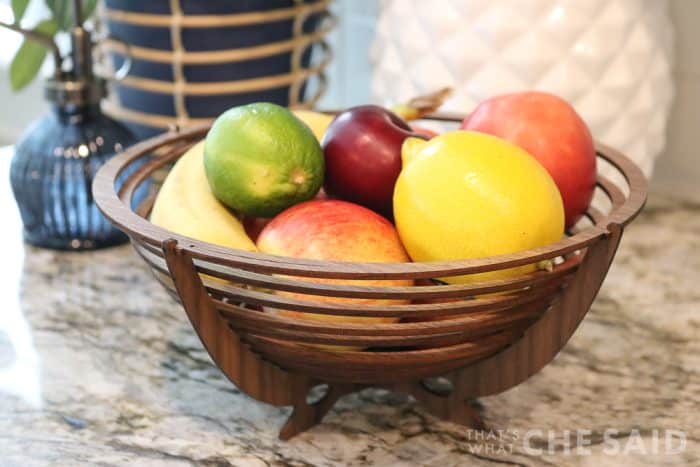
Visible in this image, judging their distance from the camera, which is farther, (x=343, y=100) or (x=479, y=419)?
(x=343, y=100)

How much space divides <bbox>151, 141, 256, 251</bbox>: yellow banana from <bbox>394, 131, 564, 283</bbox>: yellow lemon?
12 centimetres

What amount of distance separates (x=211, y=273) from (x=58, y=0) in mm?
498

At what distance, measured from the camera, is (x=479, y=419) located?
1.93ft

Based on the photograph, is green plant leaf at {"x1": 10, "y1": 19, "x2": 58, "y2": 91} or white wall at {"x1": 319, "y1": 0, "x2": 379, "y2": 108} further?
white wall at {"x1": 319, "y1": 0, "x2": 379, "y2": 108}

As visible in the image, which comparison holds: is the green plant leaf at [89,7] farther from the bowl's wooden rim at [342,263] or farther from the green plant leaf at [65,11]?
the bowl's wooden rim at [342,263]

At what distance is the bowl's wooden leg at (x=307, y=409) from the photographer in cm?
58

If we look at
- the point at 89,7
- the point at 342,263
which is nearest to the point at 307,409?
the point at 342,263

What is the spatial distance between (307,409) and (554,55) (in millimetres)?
427

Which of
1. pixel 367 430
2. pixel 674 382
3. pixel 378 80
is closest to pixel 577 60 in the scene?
pixel 378 80

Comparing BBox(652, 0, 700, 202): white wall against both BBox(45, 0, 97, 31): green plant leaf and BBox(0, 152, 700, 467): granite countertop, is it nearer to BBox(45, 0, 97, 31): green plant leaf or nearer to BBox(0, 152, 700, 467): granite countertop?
BBox(0, 152, 700, 467): granite countertop

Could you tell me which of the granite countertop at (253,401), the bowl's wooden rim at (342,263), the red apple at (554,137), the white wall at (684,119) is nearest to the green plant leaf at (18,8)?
the granite countertop at (253,401)

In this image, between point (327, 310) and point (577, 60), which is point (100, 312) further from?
point (577, 60)

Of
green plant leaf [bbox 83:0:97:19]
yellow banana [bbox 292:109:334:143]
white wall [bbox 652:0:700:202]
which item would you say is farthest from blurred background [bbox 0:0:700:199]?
green plant leaf [bbox 83:0:97:19]

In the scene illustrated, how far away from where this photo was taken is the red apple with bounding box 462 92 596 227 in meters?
0.60
